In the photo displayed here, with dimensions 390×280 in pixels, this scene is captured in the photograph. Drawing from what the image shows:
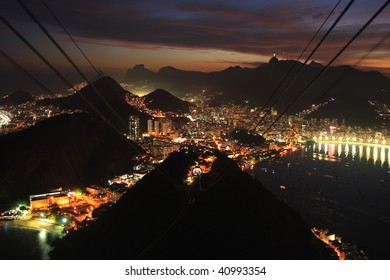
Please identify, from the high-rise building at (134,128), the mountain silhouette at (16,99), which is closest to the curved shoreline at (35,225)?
the high-rise building at (134,128)

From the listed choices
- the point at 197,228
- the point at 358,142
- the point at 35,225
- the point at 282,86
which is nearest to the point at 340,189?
the point at 197,228

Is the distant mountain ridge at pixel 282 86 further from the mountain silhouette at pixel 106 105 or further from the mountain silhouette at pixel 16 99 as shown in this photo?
the mountain silhouette at pixel 16 99

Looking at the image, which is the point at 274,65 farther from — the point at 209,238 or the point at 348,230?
the point at 209,238

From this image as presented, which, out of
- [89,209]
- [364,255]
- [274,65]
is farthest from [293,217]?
[274,65]

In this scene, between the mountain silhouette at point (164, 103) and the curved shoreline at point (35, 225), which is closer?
the curved shoreline at point (35, 225)

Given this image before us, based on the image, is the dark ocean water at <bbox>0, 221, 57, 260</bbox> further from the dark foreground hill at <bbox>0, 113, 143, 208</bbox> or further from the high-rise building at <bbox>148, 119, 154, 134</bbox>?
the high-rise building at <bbox>148, 119, 154, 134</bbox>

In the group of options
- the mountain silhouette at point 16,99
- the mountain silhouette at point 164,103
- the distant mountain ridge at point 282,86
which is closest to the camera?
the mountain silhouette at point 164,103

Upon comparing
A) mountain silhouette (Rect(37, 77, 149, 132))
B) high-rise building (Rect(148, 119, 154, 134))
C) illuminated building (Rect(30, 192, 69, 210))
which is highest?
mountain silhouette (Rect(37, 77, 149, 132))

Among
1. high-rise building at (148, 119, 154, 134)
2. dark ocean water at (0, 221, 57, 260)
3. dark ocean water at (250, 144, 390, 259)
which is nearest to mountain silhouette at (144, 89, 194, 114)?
high-rise building at (148, 119, 154, 134)
